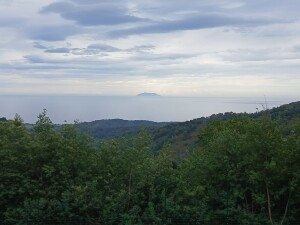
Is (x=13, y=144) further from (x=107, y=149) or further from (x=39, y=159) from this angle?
(x=107, y=149)

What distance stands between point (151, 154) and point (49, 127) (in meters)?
3.13

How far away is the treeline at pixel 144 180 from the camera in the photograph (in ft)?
37.5

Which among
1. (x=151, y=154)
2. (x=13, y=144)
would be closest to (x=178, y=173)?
(x=151, y=154)

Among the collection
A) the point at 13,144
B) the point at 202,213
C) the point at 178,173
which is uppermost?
the point at 13,144

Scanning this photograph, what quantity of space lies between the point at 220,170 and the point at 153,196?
2.15m

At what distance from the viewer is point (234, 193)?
1179cm

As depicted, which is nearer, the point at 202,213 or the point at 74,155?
the point at 202,213

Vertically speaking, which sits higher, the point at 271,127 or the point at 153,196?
the point at 271,127

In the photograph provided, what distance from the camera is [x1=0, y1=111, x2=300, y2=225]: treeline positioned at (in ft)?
37.5

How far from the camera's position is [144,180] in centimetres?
1192

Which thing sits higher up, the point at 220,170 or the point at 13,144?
the point at 13,144

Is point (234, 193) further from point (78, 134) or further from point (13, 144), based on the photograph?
point (13, 144)

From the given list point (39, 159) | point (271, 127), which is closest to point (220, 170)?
point (271, 127)

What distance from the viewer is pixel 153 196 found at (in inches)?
460
